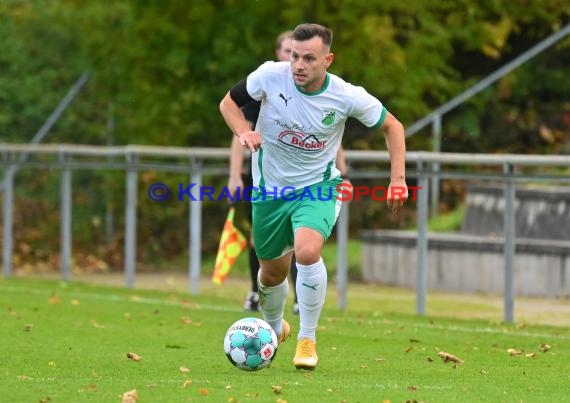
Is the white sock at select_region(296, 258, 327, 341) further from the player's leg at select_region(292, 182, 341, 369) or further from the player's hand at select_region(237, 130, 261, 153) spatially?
→ the player's hand at select_region(237, 130, 261, 153)

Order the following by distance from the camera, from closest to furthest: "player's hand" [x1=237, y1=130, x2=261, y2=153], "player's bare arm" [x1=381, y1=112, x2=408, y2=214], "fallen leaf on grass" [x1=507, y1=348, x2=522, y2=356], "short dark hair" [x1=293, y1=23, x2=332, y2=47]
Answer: "player's hand" [x1=237, y1=130, x2=261, y2=153] < "player's bare arm" [x1=381, y1=112, x2=408, y2=214] < "short dark hair" [x1=293, y1=23, x2=332, y2=47] < "fallen leaf on grass" [x1=507, y1=348, x2=522, y2=356]

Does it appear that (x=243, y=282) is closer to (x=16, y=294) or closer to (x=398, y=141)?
(x=16, y=294)

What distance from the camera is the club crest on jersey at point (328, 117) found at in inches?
347

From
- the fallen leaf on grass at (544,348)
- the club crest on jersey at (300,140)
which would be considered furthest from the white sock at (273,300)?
the fallen leaf on grass at (544,348)

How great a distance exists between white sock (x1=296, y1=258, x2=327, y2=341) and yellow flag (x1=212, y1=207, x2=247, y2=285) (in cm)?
444

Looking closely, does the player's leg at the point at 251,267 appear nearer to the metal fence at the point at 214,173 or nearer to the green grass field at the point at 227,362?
the green grass field at the point at 227,362

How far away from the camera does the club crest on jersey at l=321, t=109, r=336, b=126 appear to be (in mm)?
8805

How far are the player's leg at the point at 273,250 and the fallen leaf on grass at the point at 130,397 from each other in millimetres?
1900

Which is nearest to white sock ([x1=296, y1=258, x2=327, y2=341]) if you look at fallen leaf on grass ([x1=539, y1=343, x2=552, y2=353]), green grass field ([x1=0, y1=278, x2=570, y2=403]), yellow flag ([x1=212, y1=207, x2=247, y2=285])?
green grass field ([x1=0, y1=278, x2=570, y2=403])

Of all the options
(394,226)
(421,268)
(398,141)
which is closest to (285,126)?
(398,141)

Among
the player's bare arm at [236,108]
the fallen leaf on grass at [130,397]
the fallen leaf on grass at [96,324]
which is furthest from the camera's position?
the fallen leaf on grass at [96,324]

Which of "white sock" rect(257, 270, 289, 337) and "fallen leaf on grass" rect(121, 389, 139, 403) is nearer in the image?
"fallen leaf on grass" rect(121, 389, 139, 403)

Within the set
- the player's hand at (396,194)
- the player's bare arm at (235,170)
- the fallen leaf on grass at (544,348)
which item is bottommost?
the fallen leaf on grass at (544,348)

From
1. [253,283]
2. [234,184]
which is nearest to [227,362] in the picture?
[234,184]
